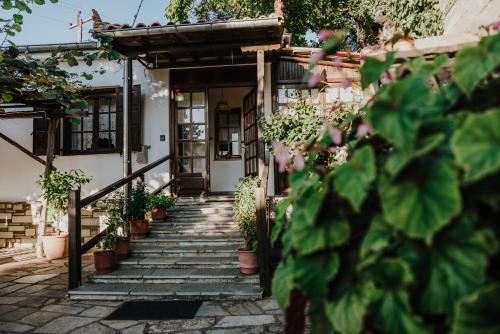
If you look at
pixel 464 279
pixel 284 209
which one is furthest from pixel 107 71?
pixel 464 279

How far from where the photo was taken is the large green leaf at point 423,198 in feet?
2.44

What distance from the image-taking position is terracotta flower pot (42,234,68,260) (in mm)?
6441

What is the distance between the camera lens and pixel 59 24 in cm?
1862

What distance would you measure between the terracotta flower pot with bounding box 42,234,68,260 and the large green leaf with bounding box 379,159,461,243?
687cm

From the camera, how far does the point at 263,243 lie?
14.0 ft

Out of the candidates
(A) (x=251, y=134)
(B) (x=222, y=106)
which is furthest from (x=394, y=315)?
(B) (x=222, y=106)

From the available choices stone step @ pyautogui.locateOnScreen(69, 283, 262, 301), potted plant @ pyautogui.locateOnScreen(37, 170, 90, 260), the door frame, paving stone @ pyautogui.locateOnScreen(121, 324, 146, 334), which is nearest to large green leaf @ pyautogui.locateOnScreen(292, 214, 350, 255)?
paving stone @ pyautogui.locateOnScreen(121, 324, 146, 334)

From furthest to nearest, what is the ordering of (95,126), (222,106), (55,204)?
(222,106), (95,126), (55,204)

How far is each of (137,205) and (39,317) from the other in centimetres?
245

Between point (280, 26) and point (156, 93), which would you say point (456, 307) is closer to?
point (280, 26)

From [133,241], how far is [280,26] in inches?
155

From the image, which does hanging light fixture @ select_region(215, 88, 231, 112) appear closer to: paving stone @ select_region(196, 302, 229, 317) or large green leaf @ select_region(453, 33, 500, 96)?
paving stone @ select_region(196, 302, 229, 317)

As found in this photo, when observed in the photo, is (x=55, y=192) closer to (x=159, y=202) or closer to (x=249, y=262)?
(x=159, y=202)

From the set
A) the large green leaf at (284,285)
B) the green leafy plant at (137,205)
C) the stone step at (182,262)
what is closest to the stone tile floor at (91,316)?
the stone step at (182,262)
